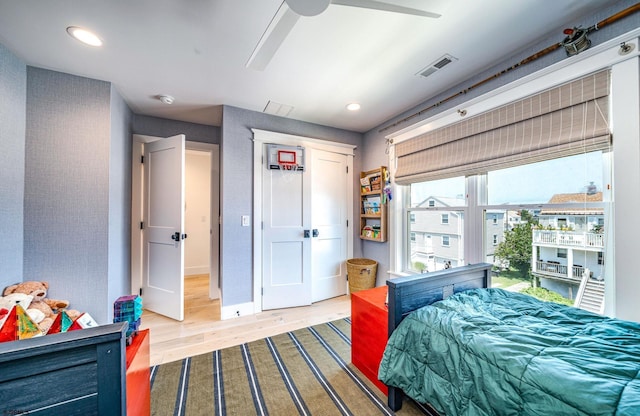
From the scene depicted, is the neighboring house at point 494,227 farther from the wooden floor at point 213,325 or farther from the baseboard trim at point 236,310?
the baseboard trim at point 236,310

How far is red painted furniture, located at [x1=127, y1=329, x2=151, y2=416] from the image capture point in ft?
3.21

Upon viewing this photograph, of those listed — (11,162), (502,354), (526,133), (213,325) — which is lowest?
(213,325)

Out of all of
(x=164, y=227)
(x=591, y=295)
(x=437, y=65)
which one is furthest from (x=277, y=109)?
(x=591, y=295)

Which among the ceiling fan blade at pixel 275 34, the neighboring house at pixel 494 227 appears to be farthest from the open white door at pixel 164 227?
the neighboring house at pixel 494 227

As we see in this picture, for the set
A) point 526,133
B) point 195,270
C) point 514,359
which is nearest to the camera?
point 514,359

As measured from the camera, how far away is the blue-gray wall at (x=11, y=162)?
1.79 metres

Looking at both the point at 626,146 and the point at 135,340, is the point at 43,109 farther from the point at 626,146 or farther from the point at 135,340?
the point at 626,146

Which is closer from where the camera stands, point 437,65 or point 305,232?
point 437,65

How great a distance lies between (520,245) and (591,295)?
0.50 meters

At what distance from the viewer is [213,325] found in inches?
101

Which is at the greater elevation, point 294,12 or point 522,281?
point 294,12

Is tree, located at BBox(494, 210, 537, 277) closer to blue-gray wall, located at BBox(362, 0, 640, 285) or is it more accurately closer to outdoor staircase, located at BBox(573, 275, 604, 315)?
outdoor staircase, located at BBox(573, 275, 604, 315)

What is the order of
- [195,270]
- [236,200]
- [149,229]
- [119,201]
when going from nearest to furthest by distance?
[119,201]
[236,200]
[149,229]
[195,270]

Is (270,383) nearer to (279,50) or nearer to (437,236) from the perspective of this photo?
(437,236)
